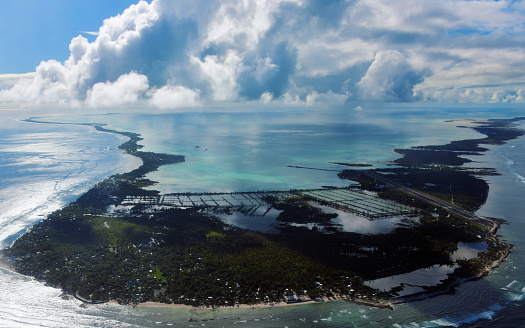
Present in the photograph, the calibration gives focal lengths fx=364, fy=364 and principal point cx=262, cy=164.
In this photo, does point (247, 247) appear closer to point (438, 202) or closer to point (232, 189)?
point (232, 189)

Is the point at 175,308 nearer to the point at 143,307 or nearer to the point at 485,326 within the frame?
the point at 143,307

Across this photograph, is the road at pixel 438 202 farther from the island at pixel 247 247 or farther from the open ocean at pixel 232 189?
the open ocean at pixel 232 189

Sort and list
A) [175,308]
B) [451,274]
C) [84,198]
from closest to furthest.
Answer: [175,308] < [451,274] < [84,198]

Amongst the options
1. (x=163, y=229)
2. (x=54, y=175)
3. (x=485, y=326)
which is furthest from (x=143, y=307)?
(x=54, y=175)

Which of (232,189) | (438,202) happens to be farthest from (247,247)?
(438,202)

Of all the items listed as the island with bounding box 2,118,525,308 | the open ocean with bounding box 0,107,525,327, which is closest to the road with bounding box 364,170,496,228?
the island with bounding box 2,118,525,308

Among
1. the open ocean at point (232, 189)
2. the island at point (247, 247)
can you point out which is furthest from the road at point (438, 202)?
the open ocean at point (232, 189)
